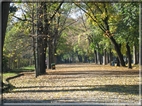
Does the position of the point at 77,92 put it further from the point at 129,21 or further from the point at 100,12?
the point at 100,12

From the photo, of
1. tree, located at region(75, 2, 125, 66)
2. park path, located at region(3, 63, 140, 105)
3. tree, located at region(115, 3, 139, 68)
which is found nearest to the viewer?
park path, located at region(3, 63, 140, 105)

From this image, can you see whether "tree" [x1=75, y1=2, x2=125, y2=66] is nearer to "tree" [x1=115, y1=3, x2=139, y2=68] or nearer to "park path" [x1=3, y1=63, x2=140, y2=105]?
"tree" [x1=115, y1=3, x2=139, y2=68]

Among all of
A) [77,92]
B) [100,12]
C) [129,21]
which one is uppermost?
[100,12]

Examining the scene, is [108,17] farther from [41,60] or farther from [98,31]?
[41,60]

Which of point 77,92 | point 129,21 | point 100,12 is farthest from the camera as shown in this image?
point 100,12

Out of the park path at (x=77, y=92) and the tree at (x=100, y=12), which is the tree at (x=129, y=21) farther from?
the park path at (x=77, y=92)

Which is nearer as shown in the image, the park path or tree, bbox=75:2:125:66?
the park path

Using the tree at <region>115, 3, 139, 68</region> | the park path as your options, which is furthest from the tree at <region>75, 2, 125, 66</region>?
the park path

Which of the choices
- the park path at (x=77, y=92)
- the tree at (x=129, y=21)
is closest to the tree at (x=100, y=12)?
the tree at (x=129, y=21)

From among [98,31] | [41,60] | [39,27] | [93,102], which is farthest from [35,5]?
[98,31]

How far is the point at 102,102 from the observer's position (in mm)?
10102

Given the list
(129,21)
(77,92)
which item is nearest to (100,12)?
(129,21)

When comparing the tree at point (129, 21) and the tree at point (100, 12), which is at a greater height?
the tree at point (100, 12)

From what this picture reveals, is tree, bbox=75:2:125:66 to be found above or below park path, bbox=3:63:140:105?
above
